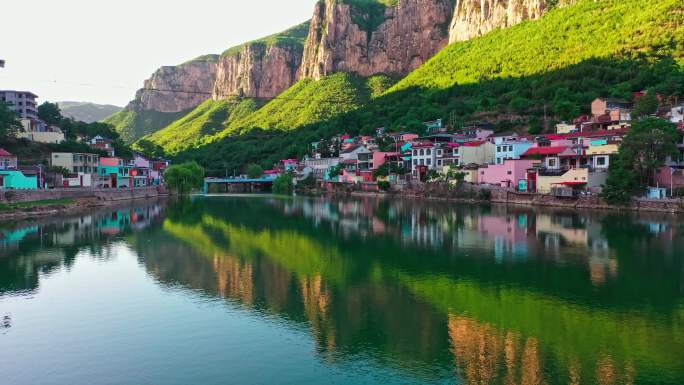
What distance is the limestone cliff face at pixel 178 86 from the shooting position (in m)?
177

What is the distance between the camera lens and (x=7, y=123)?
51.9m

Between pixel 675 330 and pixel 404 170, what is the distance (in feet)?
158

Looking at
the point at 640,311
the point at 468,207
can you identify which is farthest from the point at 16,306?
the point at 468,207

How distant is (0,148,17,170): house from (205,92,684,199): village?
115 ft

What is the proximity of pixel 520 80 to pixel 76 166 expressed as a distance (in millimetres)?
52205

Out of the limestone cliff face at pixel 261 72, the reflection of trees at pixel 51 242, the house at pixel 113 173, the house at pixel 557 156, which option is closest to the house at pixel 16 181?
the reflection of trees at pixel 51 242

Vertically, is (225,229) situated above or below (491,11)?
below

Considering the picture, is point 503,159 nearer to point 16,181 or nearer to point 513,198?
point 513,198

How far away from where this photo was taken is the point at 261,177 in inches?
3169

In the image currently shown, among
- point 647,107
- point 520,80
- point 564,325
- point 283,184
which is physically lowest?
point 564,325

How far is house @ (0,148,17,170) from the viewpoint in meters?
43.2

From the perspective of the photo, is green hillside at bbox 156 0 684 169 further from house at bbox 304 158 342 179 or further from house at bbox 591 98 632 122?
house at bbox 304 158 342 179

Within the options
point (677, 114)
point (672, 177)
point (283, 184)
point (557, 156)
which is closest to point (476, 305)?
point (672, 177)

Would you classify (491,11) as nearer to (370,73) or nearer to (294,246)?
(370,73)
